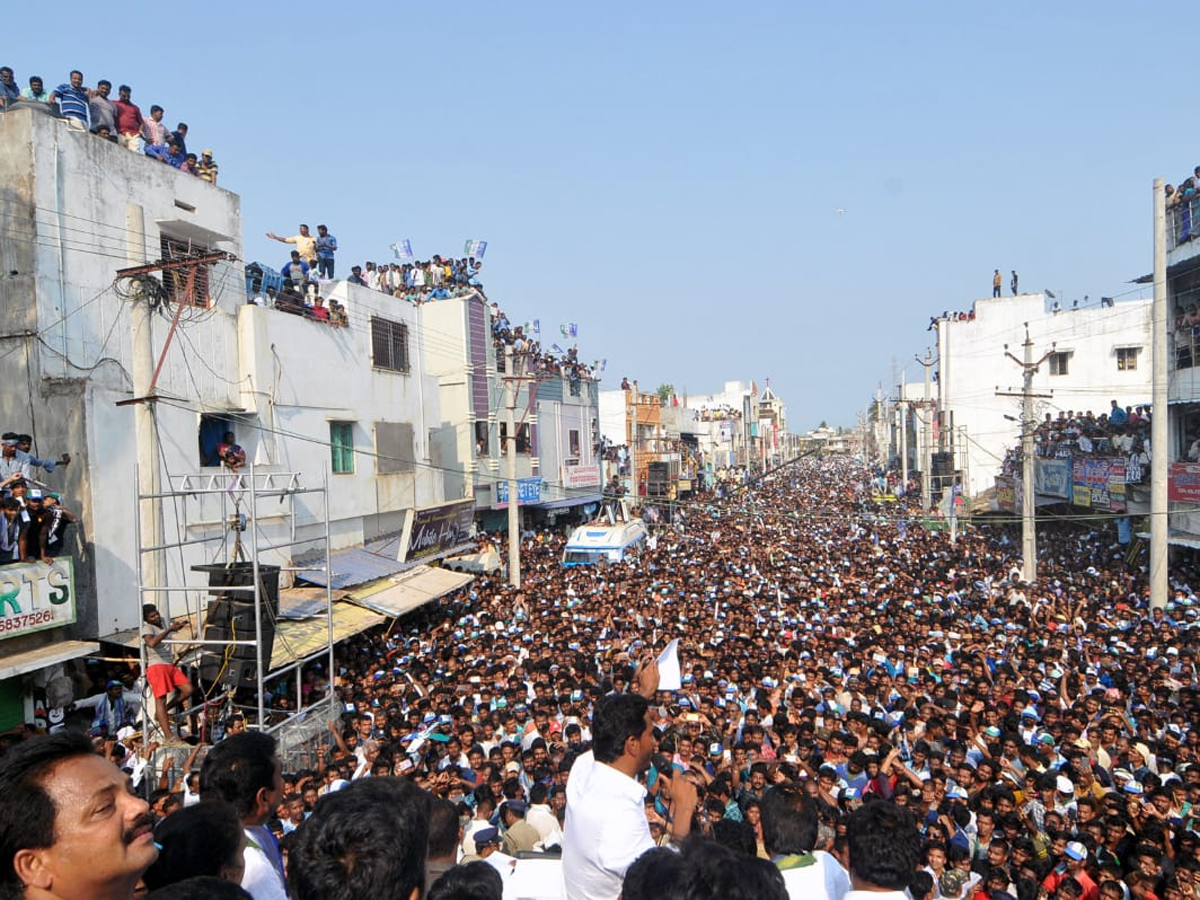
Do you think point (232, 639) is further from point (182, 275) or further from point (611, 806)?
point (611, 806)

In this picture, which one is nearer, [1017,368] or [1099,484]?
[1099,484]

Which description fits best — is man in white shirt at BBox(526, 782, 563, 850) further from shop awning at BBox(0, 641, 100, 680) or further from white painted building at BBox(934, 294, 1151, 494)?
white painted building at BBox(934, 294, 1151, 494)

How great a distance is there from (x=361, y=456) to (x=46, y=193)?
8.46 meters

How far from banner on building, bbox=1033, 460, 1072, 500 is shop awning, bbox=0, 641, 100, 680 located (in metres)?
23.4

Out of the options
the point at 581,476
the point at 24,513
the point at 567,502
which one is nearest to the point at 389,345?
the point at 24,513

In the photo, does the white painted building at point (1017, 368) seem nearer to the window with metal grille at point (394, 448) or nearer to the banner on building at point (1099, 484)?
the banner on building at point (1099, 484)

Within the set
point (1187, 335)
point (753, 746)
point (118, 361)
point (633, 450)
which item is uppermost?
point (1187, 335)

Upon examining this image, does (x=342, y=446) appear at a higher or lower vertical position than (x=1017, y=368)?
lower

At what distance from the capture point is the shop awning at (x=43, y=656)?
9383 millimetres

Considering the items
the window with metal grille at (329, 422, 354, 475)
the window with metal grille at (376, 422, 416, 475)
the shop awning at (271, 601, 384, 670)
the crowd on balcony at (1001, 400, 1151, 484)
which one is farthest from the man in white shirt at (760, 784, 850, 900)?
the crowd on balcony at (1001, 400, 1151, 484)

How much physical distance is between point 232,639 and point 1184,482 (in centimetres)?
1801

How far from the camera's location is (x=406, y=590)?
15719mm

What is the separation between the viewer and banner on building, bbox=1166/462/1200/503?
17.0m

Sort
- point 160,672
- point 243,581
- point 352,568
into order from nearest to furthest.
Result: point 160,672, point 243,581, point 352,568
